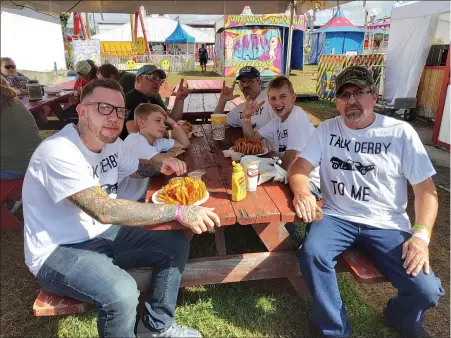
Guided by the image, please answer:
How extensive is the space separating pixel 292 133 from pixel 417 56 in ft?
26.1

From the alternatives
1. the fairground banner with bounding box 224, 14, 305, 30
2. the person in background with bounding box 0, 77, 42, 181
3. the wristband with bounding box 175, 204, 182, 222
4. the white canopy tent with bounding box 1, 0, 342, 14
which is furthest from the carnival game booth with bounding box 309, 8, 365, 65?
the wristband with bounding box 175, 204, 182, 222

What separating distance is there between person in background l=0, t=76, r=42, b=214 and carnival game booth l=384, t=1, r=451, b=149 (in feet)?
27.6

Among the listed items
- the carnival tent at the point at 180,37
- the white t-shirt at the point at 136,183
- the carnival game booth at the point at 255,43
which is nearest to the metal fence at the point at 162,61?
the carnival game booth at the point at 255,43

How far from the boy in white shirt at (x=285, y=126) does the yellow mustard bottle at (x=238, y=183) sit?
753 mm

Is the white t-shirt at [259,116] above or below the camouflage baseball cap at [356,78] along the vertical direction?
below

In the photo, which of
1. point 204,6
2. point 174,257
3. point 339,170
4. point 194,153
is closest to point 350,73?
A: point 339,170

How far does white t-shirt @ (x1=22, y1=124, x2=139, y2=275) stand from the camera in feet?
5.90

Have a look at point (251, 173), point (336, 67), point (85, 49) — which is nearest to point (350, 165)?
point (251, 173)

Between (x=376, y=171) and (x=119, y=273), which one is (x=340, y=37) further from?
(x=119, y=273)

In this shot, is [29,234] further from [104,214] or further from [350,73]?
[350,73]

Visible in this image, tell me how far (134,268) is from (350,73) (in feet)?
6.36

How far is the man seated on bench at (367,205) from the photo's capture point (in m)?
1.99

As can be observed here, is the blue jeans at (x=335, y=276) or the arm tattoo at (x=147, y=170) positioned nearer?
the blue jeans at (x=335, y=276)

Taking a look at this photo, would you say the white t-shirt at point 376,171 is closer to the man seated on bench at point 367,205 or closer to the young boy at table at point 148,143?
the man seated on bench at point 367,205
